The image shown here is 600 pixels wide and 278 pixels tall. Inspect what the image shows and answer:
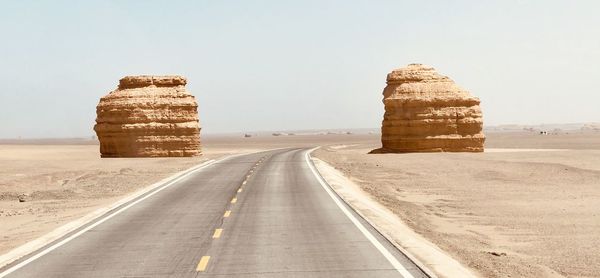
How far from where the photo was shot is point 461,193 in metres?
28.7

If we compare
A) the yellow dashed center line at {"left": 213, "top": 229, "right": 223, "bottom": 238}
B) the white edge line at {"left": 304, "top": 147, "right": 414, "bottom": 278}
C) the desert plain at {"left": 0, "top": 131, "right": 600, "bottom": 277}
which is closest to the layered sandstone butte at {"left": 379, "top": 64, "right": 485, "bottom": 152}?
the desert plain at {"left": 0, "top": 131, "right": 600, "bottom": 277}

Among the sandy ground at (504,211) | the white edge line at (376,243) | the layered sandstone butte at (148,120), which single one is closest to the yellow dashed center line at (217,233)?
the white edge line at (376,243)

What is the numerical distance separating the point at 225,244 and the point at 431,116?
53.8 metres

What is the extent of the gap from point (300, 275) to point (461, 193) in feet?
63.0

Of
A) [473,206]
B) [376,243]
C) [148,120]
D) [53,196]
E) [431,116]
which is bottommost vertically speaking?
[473,206]

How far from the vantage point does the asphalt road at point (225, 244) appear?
11.5 m

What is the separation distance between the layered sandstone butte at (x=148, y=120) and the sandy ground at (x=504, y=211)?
25.8m

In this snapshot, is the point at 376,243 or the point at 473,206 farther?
the point at 473,206

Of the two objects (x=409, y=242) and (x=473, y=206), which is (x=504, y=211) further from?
(x=409, y=242)

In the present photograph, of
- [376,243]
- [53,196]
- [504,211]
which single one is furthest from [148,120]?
[376,243]

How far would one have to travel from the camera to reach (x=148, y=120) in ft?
209

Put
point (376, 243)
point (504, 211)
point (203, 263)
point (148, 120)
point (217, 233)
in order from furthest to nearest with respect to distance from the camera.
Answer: point (148, 120)
point (504, 211)
point (217, 233)
point (376, 243)
point (203, 263)

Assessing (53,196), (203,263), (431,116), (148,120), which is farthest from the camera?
(431,116)

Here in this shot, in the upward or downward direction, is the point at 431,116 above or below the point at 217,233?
above
